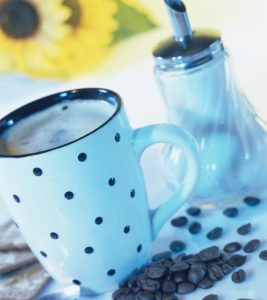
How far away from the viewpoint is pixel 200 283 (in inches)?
15.1

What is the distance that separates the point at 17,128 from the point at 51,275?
117 millimetres

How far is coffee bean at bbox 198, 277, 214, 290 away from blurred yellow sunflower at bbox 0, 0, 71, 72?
1.88ft

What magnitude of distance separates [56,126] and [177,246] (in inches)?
Answer: 5.3

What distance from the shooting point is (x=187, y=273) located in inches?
15.5

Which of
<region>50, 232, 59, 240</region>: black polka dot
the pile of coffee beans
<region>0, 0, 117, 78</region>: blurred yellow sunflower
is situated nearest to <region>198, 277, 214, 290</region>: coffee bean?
the pile of coffee beans

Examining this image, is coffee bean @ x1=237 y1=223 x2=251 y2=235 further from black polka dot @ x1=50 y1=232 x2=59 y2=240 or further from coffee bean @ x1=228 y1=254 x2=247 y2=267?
black polka dot @ x1=50 y1=232 x2=59 y2=240

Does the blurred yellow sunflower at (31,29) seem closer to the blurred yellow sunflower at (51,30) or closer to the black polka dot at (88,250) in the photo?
the blurred yellow sunflower at (51,30)

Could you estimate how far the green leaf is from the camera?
899mm

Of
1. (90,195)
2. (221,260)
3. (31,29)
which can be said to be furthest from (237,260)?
(31,29)

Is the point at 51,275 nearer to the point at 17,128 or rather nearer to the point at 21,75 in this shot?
the point at 17,128

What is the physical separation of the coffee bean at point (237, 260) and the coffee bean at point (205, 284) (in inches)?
0.9

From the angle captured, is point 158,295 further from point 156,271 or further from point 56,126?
point 56,126

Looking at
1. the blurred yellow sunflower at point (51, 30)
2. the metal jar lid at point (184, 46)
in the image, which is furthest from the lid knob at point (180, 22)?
the blurred yellow sunflower at point (51, 30)

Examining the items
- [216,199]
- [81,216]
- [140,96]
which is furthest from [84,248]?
[140,96]
